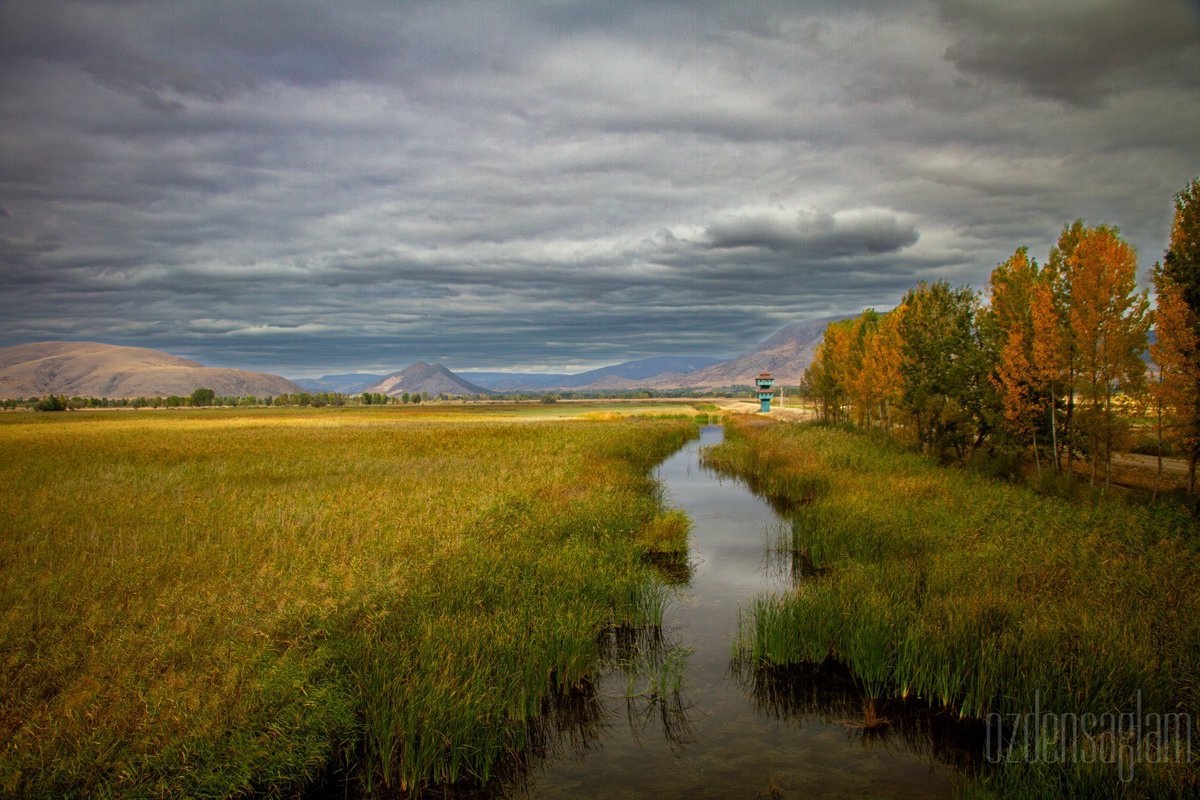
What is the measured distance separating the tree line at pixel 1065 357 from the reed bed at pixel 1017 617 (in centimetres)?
566

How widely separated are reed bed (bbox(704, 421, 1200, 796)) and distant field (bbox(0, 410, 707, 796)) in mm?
4899

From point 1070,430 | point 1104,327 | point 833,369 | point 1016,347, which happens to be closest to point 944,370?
point 1016,347

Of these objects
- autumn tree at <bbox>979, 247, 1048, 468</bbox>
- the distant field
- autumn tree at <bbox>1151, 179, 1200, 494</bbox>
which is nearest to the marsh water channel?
the distant field

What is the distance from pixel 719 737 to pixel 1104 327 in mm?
24732

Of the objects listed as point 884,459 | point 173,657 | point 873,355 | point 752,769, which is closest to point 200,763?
point 173,657

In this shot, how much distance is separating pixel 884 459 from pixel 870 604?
85.4 ft

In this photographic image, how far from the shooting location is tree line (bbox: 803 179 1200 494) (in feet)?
69.7

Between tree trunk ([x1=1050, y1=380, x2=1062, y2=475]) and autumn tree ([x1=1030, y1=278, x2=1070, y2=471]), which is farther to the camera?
tree trunk ([x1=1050, y1=380, x2=1062, y2=475])

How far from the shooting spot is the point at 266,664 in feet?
30.6

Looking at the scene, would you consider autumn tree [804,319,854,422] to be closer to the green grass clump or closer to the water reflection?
the green grass clump

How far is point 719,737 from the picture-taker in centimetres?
1011

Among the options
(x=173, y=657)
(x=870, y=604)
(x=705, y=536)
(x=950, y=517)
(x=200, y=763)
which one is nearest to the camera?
(x=200, y=763)

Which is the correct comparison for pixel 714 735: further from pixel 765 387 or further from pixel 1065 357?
pixel 765 387

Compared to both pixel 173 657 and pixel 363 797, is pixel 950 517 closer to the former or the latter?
pixel 363 797
